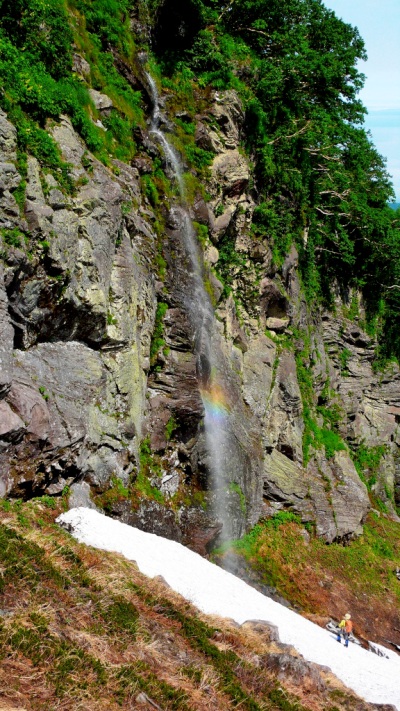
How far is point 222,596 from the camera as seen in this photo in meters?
12.4

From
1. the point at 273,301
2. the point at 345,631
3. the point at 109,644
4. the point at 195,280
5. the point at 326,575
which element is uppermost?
the point at 195,280

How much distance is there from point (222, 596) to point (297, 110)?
22094 mm

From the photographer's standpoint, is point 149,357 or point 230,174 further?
point 230,174

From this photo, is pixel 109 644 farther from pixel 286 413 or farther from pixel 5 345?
pixel 286 413

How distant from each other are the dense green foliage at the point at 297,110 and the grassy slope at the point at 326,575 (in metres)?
11.8

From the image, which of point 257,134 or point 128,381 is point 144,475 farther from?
point 257,134

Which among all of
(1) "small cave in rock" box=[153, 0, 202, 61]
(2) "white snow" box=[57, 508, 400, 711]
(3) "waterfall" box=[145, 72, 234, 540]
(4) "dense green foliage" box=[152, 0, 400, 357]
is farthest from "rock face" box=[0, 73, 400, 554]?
(1) "small cave in rock" box=[153, 0, 202, 61]

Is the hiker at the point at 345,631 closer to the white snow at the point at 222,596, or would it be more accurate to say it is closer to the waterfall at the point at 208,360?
the white snow at the point at 222,596

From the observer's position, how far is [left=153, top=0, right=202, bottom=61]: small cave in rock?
74.9ft

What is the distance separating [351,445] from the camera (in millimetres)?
32406

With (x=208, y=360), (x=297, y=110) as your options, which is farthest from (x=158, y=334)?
(x=297, y=110)

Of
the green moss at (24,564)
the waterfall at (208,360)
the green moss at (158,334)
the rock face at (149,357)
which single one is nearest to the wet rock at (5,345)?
the rock face at (149,357)

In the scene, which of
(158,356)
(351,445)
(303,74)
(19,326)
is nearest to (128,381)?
(158,356)

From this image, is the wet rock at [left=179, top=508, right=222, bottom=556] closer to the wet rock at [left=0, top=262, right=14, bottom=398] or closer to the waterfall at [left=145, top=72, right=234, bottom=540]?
the waterfall at [left=145, top=72, right=234, bottom=540]
